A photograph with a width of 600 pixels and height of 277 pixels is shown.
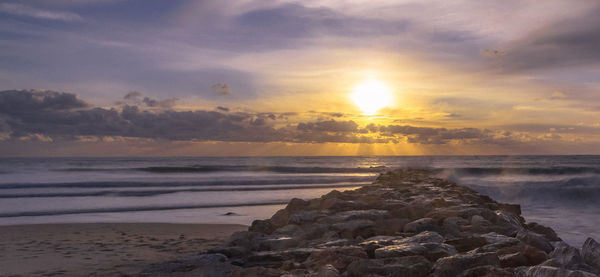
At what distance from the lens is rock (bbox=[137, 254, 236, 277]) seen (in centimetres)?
435

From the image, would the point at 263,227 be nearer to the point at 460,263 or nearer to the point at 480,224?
the point at 480,224

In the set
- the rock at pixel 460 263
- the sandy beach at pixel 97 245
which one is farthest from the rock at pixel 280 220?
the rock at pixel 460 263

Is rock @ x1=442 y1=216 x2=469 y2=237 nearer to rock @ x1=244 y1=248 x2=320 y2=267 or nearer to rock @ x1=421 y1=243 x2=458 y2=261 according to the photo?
rock @ x1=421 y1=243 x2=458 y2=261

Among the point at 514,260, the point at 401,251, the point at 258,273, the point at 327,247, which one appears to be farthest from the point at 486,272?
the point at 327,247

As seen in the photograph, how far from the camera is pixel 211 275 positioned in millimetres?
4277

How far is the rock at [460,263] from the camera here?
3.64 m

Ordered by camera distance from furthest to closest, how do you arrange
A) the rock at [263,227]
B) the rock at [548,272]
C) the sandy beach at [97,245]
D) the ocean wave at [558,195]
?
1. the ocean wave at [558,195]
2. the rock at [263,227]
3. the sandy beach at [97,245]
4. the rock at [548,272]

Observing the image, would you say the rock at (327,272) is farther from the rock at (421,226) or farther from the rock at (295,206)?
the rock at (295,206)

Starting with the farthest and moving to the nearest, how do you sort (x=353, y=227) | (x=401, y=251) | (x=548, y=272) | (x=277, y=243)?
(x=353, y=227)
(x=277, y=243)
(x=401, y=251)
(x=548, y=272)

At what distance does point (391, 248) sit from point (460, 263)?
0.95m

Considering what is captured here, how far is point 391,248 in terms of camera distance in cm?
454

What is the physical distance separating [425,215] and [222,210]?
7876 millimetres

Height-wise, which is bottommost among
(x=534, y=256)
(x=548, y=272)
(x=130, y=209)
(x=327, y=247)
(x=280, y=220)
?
(x=130, y=209)

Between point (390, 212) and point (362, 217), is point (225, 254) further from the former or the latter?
point (390, 212)
